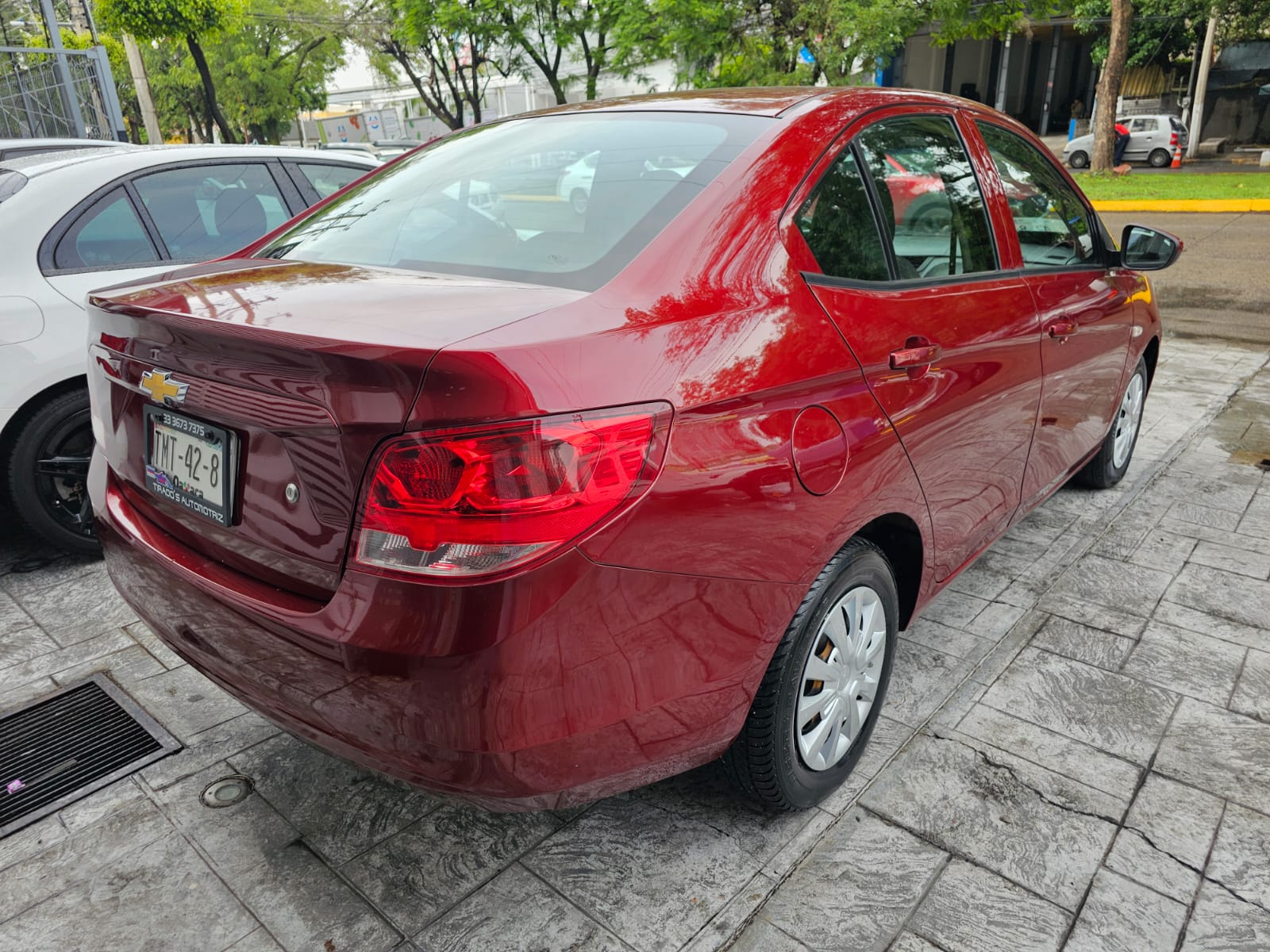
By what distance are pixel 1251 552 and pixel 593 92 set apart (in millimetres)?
23364

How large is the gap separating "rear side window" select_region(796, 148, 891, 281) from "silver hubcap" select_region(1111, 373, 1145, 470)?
2.44 m

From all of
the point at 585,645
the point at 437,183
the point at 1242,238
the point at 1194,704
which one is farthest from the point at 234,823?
the point at 1242,238

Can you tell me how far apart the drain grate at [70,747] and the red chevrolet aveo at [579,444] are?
659mm

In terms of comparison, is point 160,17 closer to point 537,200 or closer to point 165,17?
point 165,17

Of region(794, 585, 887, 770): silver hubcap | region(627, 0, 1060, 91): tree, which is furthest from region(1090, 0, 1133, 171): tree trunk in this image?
region(794, 585, 887, 770): silver hubcap

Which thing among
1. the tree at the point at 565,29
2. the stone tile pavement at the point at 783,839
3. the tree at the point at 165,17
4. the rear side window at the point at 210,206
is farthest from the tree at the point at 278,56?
the stone tile pavement at the point at 783,839

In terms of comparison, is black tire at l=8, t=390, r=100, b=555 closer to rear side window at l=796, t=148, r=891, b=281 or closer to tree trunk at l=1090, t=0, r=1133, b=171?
rear side window at l=796, t=148, r=891, b=281

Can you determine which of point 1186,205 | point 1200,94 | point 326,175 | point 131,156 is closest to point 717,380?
point 131,156

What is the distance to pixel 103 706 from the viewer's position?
9.12 ft

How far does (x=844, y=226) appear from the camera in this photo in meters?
2.16

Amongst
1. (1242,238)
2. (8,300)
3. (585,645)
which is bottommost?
(1242,238)

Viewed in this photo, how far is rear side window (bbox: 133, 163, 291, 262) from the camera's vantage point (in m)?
4.03

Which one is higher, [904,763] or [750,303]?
[750,303]

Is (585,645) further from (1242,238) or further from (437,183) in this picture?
(1242,238)
